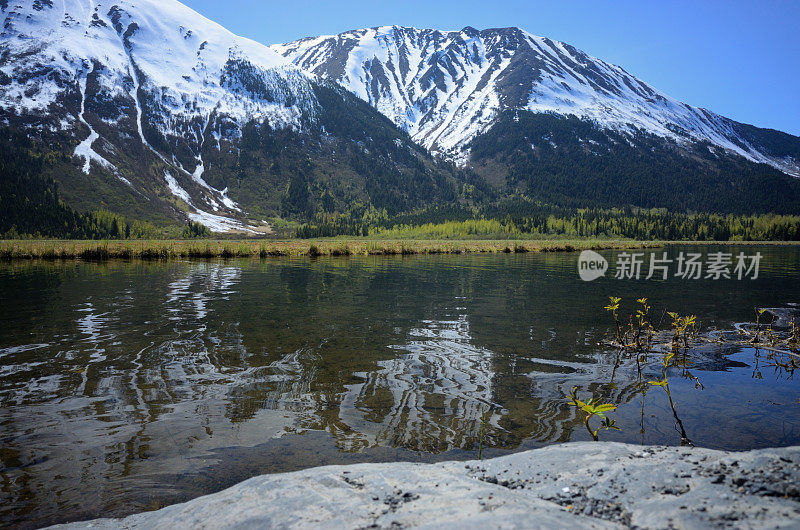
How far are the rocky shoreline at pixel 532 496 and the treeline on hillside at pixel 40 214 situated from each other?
133 m

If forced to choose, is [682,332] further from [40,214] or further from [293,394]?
[40,214]

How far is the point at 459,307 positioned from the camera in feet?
61.0

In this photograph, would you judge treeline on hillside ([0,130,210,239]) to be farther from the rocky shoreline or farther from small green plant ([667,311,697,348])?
small green plant ([667,311,697,348])

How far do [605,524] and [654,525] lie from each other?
0.30m

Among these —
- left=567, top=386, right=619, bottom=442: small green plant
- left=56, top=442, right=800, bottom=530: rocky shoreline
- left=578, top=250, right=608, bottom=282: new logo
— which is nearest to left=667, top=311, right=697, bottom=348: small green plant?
left=567, top=386, right=619, bottom=442: small green plant

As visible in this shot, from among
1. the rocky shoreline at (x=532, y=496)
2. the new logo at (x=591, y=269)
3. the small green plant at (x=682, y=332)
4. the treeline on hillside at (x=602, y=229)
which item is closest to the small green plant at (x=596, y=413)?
the rocky shoreline at (x=532, y=496)

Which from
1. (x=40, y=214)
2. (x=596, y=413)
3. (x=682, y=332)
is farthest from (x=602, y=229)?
(x=40, y=214)

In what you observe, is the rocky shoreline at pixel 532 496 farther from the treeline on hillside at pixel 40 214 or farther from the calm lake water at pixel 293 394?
the treeline on hillside at pixel 40 214

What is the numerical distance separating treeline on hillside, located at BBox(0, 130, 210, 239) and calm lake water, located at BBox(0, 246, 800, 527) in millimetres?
123480

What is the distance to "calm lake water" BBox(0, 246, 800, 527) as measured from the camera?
5.44 m

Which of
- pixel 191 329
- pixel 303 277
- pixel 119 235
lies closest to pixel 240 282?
pixel 303 277

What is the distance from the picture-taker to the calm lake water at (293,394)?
17.8 feet

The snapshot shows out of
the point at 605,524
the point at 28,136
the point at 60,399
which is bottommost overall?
the point at 60,399

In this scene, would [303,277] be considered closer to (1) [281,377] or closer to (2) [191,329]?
(2) [191,329]
